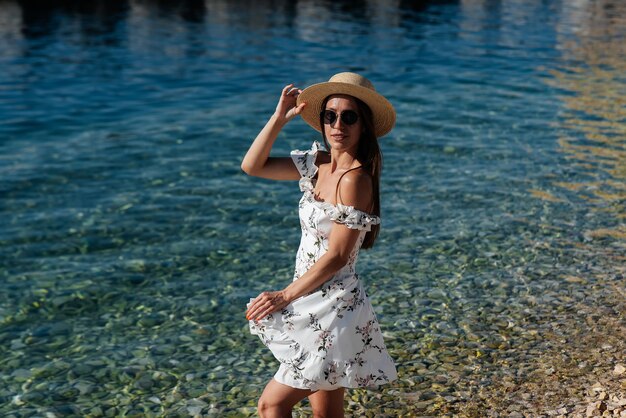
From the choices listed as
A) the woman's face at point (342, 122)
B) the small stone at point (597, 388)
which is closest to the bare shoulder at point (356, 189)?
the woman's face at point (342, 122)

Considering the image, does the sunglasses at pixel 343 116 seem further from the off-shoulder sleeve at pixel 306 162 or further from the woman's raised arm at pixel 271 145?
the off-shoulder sleeve at pixel 306 162

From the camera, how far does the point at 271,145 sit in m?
5.18

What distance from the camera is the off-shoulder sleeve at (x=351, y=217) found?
4656 mm

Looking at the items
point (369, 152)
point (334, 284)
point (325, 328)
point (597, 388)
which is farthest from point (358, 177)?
point (597, 388)

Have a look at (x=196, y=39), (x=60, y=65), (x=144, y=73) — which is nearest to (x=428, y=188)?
(x=144, y=73)

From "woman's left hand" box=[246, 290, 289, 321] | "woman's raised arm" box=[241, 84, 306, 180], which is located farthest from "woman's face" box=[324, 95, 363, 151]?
"woman's left hand" box=[246, 290, 289, 321]

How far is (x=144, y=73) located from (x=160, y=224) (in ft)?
42.2

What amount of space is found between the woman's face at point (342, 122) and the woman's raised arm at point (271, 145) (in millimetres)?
296

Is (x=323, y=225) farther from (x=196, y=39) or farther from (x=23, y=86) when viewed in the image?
(x=196, y=39)

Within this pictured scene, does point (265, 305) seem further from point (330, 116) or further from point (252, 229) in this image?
point (252, 229)

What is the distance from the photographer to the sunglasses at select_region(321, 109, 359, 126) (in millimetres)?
4793

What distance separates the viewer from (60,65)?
79.4 ft

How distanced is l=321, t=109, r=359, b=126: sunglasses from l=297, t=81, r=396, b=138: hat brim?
10 centimetres

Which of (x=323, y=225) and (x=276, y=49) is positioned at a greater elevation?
(x=323, y=225)
